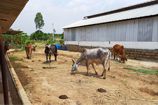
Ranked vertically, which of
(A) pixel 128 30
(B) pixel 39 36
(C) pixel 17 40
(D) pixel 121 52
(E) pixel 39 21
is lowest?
(D) pixel 121 52

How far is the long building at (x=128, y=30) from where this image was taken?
2182 centimetres

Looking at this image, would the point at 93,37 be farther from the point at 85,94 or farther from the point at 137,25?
the point at 85,94

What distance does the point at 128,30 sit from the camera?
24.8m

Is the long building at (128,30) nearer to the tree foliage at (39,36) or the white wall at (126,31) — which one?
the white wall at (126,31)

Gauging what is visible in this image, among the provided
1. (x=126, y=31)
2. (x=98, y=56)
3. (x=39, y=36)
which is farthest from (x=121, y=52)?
(x=39, y=36)

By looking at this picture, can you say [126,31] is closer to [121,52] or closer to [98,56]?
[121,52]

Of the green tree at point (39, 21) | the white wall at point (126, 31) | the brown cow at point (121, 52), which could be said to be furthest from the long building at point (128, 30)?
the green tree at point (39, 21)

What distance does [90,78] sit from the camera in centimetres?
1224

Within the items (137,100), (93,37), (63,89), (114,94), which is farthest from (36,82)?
(93,37)

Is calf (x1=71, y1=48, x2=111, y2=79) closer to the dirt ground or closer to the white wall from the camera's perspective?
the dirt ground

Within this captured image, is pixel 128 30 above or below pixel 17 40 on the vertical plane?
above

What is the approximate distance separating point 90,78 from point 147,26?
11835 mm

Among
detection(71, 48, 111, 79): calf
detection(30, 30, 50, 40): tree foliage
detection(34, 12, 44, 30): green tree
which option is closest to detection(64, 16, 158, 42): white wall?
detection(71, 48, 111, 79): calf

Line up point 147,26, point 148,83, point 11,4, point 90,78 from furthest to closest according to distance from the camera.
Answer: point 147,26 → point 90,78 → point 148,83 → point 11,4
